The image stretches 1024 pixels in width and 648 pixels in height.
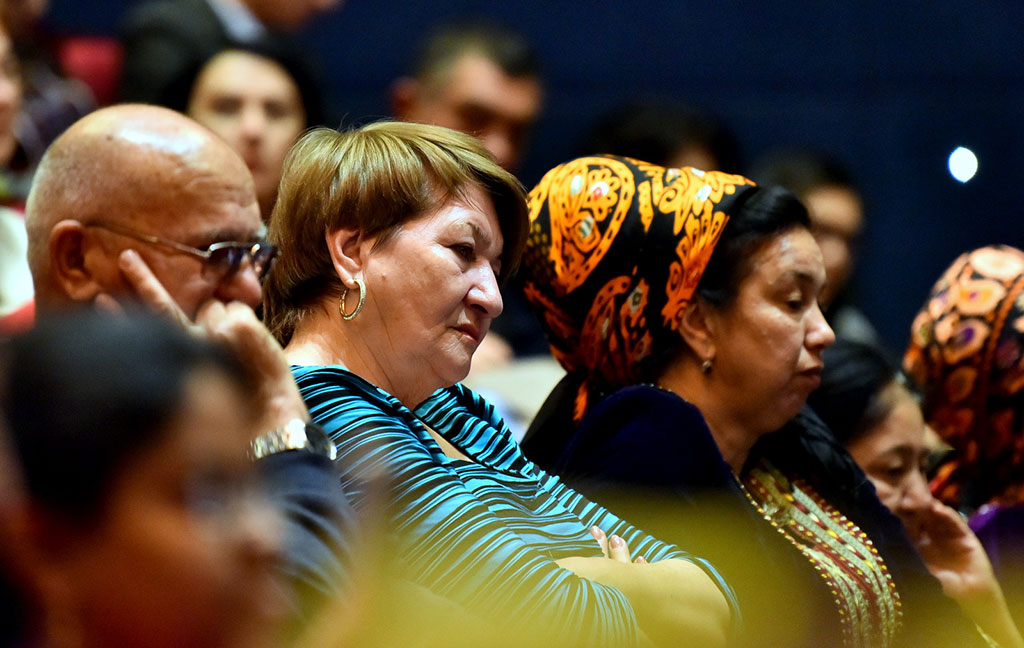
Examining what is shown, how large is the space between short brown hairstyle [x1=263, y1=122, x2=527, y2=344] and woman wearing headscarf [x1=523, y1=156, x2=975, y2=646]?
1.30 feet

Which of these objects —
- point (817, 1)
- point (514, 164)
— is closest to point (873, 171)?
point (817, 1)

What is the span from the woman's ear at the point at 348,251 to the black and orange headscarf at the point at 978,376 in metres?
1.66

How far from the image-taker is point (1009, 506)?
287cm

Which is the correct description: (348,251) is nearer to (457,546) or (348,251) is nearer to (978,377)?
(457,546)

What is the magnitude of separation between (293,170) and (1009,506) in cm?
173

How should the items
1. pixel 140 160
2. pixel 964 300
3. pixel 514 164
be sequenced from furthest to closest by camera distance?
1. pixel 514 164
2. pixel 964 300
3. pixel 140 160

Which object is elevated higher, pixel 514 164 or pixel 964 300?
pixel 964 300

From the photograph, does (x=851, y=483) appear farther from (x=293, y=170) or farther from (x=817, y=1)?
(x=817, y=1)

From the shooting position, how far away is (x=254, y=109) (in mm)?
3318

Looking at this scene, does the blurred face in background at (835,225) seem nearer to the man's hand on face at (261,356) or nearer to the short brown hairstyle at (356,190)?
the short brown hairstyle at (356,190)

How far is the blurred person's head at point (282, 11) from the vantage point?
12.5 feet

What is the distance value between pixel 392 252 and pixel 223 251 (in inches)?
9.0

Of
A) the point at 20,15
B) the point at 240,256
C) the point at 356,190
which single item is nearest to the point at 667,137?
the point at 20,15

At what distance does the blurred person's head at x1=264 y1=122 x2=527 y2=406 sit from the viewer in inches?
73.4
